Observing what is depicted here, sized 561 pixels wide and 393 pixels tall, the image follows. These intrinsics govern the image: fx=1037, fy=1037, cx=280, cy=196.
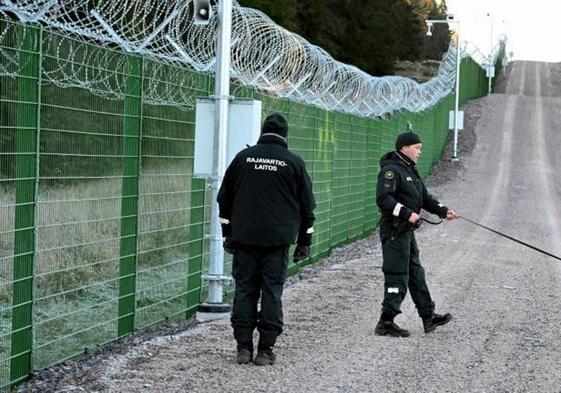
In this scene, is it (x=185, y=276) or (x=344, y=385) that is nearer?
(x=344, y=385)

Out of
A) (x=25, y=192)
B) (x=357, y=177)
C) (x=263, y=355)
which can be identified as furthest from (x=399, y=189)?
(x=357, y=177)

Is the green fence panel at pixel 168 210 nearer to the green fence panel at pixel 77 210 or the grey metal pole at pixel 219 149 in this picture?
the grey metal pole at pixel 219 149

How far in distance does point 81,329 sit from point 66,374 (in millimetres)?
614

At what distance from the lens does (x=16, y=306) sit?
6348mm

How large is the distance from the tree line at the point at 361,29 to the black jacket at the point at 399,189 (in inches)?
1490

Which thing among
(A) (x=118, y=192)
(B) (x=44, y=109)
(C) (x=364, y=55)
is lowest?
(A) (x=118, y=192)

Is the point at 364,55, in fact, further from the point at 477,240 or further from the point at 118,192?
the point at 118,192

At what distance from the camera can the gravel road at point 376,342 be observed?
23.1 feet

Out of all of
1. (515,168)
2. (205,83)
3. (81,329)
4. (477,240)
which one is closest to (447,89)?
(515,168)

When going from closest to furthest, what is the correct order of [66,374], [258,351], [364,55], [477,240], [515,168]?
1. [66,374]
2. [258,351]
3. [477,240]
4. [515,168]
5. [364,55]

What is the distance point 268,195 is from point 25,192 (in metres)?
1.72

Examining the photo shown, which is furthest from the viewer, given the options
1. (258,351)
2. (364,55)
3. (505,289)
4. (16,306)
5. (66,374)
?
(364,55)

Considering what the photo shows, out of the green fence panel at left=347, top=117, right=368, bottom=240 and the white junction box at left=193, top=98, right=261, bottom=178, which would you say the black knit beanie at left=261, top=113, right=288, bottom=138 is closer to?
the white junction box at left=193, top=98, right=261, bottom=178

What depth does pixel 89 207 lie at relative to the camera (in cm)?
733
